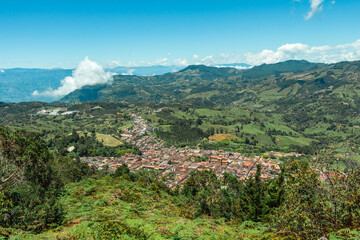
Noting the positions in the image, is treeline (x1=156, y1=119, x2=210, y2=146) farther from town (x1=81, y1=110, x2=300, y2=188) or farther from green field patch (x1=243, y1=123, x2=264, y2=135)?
green field patch (x1=243, y1=123, x2=264, y2=135)

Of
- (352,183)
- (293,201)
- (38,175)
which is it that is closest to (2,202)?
(38,175)

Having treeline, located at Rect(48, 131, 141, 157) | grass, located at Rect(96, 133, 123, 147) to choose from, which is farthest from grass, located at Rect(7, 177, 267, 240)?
grass, located at Rect(96, 133, 123, 147)

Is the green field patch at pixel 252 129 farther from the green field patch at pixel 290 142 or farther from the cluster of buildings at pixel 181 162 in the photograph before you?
the cluster of buildings at pixel 181 162

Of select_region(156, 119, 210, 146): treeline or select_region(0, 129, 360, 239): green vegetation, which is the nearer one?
select_region(0, 129, 360, 239): green vegetation

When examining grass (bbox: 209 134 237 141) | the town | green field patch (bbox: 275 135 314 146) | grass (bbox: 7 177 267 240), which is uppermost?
grass (bbox: 7 177 267 240)

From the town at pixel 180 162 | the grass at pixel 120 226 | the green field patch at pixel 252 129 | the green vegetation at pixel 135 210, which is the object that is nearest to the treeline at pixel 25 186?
the green vegetation at pixel 135 210

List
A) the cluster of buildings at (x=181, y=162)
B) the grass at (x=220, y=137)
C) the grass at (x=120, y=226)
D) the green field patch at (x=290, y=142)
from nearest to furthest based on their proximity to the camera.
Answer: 1. the grass at (x=120, y=226)
2. the cluster of buildings at (x=181, y=162)
3. the grass at (x=220, y=137)
4. the green field patch at (x=290, y=142)

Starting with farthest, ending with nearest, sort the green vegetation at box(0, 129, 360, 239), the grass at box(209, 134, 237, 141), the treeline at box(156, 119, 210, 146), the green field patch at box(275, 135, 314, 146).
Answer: the green field patch at box(275, 135, 314, 146) → the grass at box(209, 134, 237, 141) → the treeline at box(156, 119, 210, 146) → the green vegetation at box(0, 129, 360, 239)

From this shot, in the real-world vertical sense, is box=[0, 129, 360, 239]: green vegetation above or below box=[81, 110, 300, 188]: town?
above
